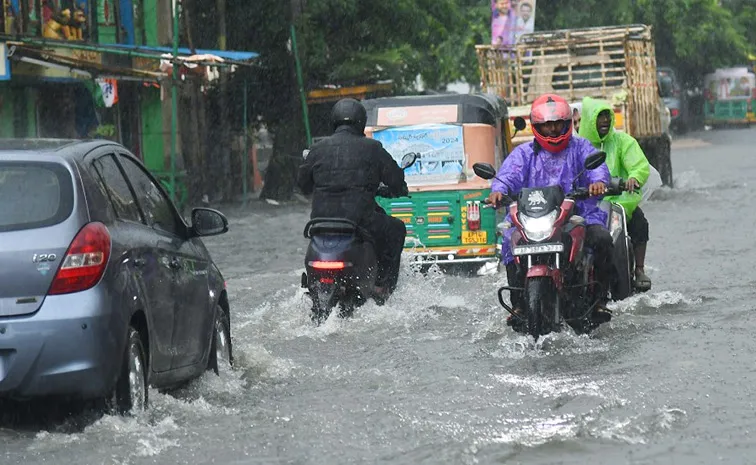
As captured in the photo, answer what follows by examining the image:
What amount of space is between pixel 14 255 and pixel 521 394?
2.68 meters

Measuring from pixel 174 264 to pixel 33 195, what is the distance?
1.10 metres

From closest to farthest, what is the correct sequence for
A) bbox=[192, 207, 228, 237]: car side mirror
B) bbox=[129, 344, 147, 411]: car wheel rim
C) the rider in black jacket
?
bbox=[129, 344, 147, 411]: car wheel rim
bbox=[192, 207, 228, 237]: car side mirror
the rider in black jacket

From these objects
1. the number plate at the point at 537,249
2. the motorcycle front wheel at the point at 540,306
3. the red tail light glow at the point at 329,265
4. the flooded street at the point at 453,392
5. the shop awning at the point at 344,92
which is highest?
the shop awning at the point at 344,92

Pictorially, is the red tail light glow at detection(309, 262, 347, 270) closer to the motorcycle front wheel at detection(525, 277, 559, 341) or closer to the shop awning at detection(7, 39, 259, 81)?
the motorcycle front wheel at detection(525, 277, 559, 341)

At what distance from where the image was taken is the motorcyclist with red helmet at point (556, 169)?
32.9 feet

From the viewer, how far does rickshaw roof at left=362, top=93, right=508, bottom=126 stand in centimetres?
1636

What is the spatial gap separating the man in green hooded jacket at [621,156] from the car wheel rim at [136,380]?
5105 millimetres

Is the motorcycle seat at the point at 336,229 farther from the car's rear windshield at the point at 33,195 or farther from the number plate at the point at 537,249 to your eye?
the car's rear windshield at the point at 33,195

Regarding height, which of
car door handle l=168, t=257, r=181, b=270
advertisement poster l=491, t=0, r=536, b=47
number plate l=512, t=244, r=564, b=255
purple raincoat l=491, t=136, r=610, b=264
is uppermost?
advertisement poster l=491, t=0, r=536, b=47

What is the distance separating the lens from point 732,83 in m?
60.1

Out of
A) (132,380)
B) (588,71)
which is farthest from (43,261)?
(588,71)

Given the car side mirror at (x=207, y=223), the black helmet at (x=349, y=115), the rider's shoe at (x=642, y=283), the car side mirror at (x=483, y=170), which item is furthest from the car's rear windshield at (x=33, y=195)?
the rider's shoe at (x=642, y=283)

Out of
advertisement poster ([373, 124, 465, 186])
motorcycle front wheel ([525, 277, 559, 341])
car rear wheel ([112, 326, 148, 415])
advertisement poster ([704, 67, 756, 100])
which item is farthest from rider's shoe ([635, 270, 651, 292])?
advertisement poster ([704, 67, 756, 100])

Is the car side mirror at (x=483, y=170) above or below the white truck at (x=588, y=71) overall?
below
